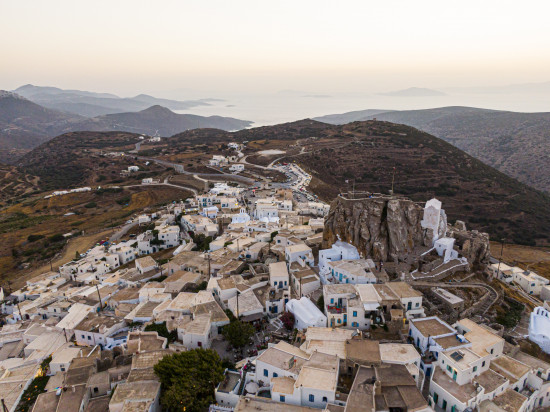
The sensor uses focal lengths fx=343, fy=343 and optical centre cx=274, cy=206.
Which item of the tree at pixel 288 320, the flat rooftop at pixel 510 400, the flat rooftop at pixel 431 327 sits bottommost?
the tree at pixel 288 320

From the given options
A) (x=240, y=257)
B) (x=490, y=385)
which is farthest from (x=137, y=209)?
(x=490, y=385)

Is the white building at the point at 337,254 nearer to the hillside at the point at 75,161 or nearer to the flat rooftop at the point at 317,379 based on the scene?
the flat rooftop at the point at 317,379

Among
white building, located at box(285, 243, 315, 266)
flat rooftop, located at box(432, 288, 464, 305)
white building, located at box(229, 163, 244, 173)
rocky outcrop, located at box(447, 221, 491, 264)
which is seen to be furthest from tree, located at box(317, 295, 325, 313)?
white building, located at box(229, 163, 244, 173)

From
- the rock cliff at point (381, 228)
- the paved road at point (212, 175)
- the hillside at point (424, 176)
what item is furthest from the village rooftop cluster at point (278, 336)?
the paved road at point (212, 175)

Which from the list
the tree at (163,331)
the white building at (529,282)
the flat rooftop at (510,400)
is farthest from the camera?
the white building at (529,282)

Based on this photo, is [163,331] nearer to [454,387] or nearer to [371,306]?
[371,306]

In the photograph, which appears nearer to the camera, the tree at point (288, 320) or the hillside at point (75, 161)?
the tree at point (288, 320)

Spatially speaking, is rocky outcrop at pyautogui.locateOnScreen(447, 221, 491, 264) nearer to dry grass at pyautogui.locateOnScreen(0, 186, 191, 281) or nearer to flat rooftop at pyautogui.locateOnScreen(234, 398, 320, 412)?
flat rooftop at pyautogui.locateOnScreen(234, 398, 320, 412)
